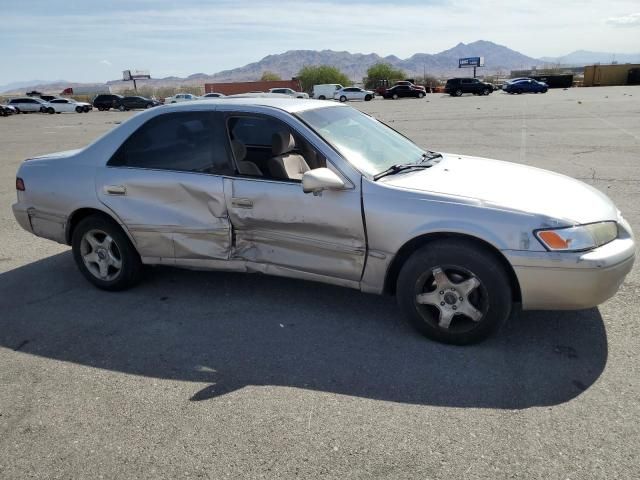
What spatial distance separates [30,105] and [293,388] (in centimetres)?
5012

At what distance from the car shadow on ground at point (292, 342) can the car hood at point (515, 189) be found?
87cm

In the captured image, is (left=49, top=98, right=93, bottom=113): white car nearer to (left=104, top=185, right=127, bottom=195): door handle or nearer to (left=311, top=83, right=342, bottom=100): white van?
(left=311, top=83, right=342, bottom=100): white van

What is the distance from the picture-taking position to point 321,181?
11.5 ft

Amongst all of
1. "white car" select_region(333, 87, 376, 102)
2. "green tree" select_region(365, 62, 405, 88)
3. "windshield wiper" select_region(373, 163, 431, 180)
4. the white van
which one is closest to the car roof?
"windshield wiper" select_region(373, 163, 431, 180)

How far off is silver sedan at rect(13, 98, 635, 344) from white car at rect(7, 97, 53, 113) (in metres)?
45.6

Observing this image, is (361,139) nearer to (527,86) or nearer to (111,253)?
(111,253)

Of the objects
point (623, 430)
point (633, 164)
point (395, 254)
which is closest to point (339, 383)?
point (395, 254)

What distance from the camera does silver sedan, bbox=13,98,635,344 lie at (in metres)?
3.23

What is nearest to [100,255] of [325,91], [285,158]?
[285,158]

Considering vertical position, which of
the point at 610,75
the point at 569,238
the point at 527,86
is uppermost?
the point at 569,238

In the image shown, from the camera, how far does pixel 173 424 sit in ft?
9.37

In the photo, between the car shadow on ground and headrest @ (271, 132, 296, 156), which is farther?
headrest @ (271, 132, 296, 156)

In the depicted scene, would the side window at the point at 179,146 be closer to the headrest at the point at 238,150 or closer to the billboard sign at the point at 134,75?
the headrest at the point at 238,150

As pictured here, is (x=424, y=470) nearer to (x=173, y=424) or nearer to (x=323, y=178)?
(x=173, y=424)
